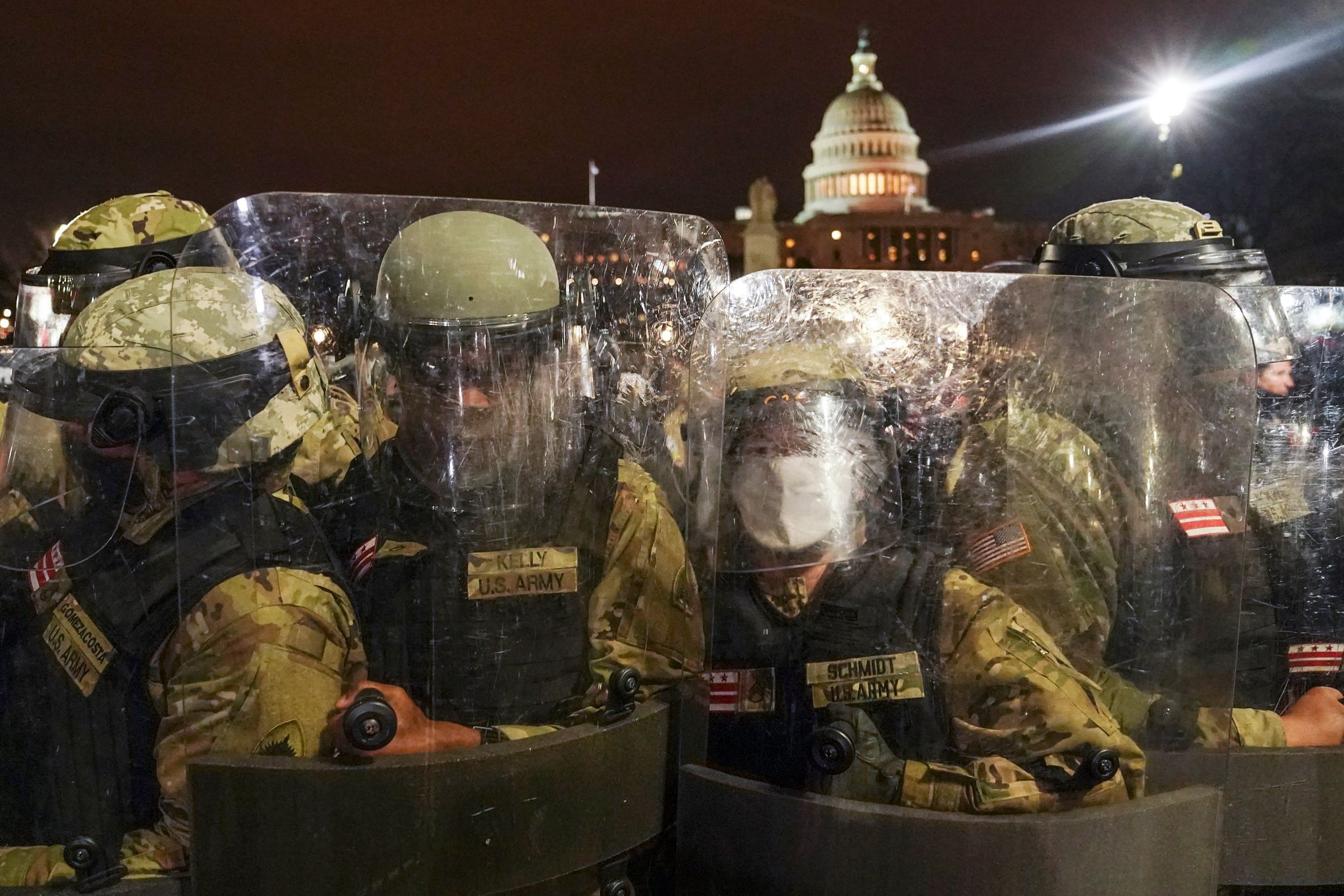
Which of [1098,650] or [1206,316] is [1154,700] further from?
[1206,316]

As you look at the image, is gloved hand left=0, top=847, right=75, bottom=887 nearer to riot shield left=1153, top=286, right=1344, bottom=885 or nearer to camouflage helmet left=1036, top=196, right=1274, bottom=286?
riot shield left=1153, top=286, right=1344, bottom=885

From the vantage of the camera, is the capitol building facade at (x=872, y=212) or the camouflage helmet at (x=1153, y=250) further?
the capitol building facade at (x=872, y=212)

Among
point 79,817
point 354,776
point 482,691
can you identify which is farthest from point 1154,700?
point 79,817

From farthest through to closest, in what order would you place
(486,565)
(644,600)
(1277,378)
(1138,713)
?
(1277,378) → (644,600) → (1138,713) → (486,565)

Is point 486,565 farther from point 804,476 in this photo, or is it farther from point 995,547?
point 995,547

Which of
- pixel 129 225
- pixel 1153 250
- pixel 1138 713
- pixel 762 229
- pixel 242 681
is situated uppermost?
pixel 762 229

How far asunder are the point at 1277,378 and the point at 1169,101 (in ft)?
50.6

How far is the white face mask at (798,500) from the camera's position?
103 inches

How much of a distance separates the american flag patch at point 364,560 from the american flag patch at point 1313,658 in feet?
9.03

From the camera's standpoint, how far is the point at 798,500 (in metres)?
2.62

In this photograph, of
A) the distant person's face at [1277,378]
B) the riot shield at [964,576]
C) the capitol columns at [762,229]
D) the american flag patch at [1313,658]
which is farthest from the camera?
the capitol columns at [762,229]

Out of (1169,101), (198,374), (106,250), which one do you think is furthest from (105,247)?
(1169,101)

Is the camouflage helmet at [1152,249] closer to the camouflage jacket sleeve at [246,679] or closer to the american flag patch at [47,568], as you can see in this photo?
the camouflage jacket sleeve at [246,679]

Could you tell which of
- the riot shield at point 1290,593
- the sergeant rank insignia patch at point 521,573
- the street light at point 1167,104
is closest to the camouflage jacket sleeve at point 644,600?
the sergeant rank insignia patch at point 521,573
